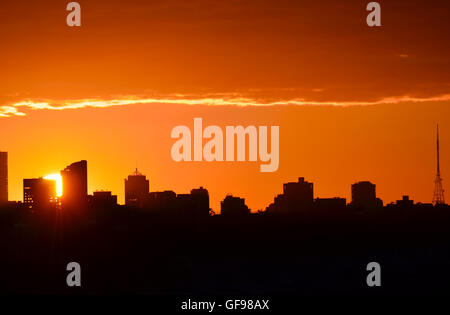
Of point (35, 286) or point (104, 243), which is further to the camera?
point (104, 243)

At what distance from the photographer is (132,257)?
643ft
